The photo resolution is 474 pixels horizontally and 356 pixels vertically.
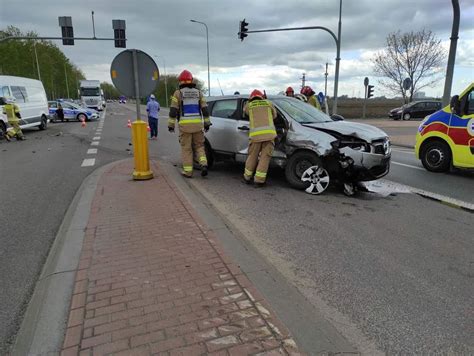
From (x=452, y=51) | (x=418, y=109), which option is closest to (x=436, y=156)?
(x=452, y=51)

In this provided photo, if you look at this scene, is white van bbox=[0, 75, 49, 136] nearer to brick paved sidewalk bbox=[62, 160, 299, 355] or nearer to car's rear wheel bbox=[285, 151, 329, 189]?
car's rear wheel bbox=[285, 151, 329, 189]

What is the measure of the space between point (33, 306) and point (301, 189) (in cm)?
477

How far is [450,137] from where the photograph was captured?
8.30 metres

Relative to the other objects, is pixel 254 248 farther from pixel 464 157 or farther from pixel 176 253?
pixel 464 157

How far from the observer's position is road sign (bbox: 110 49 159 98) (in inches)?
264

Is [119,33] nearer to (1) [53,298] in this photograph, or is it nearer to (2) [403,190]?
(2) [403,190]

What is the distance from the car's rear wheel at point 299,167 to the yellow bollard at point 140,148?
2.65 m

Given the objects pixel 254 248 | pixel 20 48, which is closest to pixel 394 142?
pixel 254 248

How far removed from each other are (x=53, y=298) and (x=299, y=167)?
4687 mm

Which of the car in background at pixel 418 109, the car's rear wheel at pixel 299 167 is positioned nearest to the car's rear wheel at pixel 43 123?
the car's rear wheel at pixel 299 167

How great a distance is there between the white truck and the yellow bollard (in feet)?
122

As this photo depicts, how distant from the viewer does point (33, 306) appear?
3.01m

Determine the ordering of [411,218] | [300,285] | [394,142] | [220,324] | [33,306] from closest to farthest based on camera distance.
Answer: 1. [220,324]
2. [33,306]
3. [300,285]
4. [411,218]
5. [394,142]

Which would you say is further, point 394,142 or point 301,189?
point 394,142
